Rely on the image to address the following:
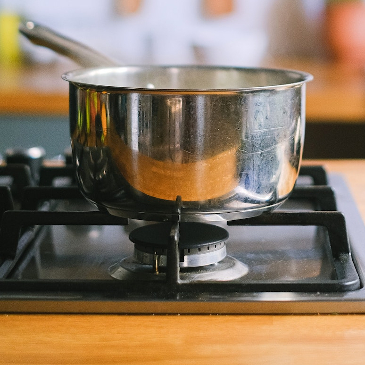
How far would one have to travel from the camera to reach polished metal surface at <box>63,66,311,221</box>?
20.3 inches

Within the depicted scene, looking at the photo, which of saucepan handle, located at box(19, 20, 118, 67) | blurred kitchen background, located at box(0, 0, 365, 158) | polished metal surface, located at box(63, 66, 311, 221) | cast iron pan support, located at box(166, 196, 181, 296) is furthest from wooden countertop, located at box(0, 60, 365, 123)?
cast iron pan support, located at box(166, 196, 181, 296)

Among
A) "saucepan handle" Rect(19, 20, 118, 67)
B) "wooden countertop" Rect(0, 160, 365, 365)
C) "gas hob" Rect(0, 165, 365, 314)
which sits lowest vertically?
"wooden countertop" Rect(0, 160, 365, 365)

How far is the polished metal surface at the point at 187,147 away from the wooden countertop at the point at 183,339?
110mm

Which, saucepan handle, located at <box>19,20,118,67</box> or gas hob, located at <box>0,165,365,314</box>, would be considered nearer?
gas hob, located at <box>0,165,365,314</box>

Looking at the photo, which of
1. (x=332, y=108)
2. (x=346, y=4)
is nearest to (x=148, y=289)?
(x=332, y=108)

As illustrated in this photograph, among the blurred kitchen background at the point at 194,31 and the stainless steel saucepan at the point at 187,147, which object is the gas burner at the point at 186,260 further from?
the blurred kitchen background at the point at 194,31

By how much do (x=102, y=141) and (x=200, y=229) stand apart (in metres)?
0.13

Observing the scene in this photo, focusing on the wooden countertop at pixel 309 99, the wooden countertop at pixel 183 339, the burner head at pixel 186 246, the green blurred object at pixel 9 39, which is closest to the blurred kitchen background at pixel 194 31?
the green blurred object at pixel 9 39

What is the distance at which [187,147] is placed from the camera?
0.52m

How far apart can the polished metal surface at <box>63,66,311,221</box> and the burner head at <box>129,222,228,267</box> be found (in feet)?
0.08

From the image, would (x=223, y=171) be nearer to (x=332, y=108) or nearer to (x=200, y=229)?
(x=200, y=229)

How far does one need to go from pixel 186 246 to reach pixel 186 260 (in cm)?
1

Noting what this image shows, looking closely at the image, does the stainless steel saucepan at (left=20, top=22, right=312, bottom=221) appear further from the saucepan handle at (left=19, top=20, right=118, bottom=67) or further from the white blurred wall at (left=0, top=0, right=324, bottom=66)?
the white blurred wall at (left=0, top=0, right=324, bottom=66)

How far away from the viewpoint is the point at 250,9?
216 centimetres
